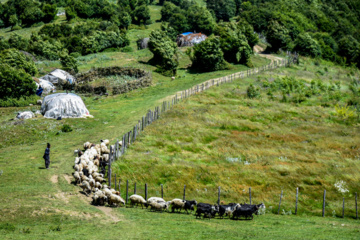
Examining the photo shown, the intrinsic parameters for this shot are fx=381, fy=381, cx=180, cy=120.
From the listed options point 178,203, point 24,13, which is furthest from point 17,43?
point 178,203

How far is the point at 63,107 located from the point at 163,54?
32.3 m

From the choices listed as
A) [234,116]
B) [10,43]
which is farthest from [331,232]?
[10,43]

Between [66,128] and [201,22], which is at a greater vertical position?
[201,22]

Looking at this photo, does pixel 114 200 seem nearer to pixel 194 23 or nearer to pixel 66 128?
pixel 66 128

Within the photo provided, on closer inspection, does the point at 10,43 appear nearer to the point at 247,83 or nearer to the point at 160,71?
the point at 160,71

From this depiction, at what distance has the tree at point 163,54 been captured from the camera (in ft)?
249

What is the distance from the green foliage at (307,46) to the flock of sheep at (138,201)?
242 ft

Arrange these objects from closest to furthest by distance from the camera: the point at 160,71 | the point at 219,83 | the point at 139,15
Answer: the point at 219,83
the point at 160,71
the point at 139,15

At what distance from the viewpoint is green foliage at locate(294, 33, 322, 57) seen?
3664 inches

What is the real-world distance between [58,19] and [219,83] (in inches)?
3292

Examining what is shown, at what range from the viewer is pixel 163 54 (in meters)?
76.5

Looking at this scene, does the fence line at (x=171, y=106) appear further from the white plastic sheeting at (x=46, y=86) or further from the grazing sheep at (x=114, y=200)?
the white plastic sheeting at (x=46, y=86)

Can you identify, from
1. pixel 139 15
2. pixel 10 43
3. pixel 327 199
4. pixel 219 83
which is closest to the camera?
pixel 327 199

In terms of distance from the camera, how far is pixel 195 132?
149ft
